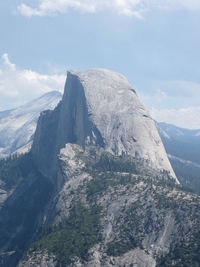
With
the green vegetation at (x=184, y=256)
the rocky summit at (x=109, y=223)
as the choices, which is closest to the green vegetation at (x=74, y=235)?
the rocky summit at (x=109, y=223)

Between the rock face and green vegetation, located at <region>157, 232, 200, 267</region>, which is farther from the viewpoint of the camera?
the rock face

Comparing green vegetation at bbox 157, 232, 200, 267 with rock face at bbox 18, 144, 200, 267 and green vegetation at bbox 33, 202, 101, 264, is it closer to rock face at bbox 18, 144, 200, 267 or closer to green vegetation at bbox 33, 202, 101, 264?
rock face at bbox 18, 144, 200, 267

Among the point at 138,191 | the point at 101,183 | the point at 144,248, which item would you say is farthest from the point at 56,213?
the point at 144,248

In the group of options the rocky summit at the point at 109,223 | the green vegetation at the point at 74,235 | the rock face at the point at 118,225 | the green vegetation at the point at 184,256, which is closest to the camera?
the green vegetation at the point at 184,256

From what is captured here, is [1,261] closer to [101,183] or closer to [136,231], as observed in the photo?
[101,183]

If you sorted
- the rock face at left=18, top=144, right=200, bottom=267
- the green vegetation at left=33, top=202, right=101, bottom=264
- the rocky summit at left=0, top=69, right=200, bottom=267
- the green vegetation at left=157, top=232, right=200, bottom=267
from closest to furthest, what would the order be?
the green vegetation at left=157, top=232, right=200, bottom=267, the rock face at left=18, top=144, right=200, bottom=267, the rocky summit at left=0, top=69, right=200, bottom=267, the green vegetation at left=33, top=202, right=101, bottom=264

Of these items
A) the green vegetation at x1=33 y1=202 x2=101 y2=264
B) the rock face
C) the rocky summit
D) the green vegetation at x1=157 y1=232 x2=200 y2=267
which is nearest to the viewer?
the green vegetation at x1=157 y1=232 x2=200 y2=267

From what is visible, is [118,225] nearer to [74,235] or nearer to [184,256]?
[74,235]

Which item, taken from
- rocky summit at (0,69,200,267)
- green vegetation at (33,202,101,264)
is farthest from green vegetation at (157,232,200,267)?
green vegetation at (33,202,101,264)

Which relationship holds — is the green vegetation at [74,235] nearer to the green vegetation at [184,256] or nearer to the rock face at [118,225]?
the rock face at [118,225]
